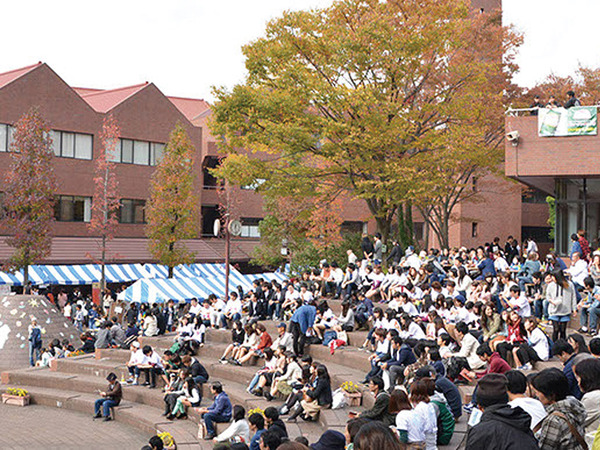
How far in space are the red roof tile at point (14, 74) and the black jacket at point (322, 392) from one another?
32.7 meters

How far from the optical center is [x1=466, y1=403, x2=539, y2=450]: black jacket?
446 centimetres

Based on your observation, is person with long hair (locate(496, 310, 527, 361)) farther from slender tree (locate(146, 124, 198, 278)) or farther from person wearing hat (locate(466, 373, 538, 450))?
slender tree (locate(146, 124, 198, 278))

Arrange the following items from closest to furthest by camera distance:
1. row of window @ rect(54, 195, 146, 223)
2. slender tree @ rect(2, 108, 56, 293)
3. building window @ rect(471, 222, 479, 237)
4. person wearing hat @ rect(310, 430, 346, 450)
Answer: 1. person wearing hat @ rect(310, 430, 346, 450)
2. slender tree @ rect(2, 108, 56, 293)
3. row of window @ rect(54, 195, 146, 223)
4. building window @ rect(471, 222, 479, 237)

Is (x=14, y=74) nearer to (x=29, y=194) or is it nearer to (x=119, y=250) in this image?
(x=119, y=250)

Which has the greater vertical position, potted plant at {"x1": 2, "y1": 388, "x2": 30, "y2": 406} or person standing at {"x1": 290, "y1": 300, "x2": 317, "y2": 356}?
person standing at {"x1": 290, "y1": 300, "x2": 317, "y2": 356}

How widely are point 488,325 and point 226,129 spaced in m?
13.8

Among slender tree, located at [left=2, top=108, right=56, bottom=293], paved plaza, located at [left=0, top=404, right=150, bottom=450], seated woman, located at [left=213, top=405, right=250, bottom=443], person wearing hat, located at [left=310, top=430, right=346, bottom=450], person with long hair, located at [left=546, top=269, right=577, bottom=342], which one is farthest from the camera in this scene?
slender tree, located at [left=2, top=108, right=56, bottom=293]

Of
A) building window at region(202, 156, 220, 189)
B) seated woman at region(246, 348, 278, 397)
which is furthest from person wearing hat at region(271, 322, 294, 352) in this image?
building window at region(202, 156, 220, 189)

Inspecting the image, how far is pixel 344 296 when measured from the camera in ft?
71.0

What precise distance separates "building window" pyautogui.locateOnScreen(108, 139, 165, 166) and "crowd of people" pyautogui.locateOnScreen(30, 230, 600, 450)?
19.6 m

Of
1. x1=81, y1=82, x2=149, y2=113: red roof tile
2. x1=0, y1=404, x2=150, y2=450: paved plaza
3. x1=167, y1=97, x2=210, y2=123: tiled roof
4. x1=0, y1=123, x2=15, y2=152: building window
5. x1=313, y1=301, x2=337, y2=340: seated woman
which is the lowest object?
x1=0, y1=404, x2=150, y2=450: paved plaza

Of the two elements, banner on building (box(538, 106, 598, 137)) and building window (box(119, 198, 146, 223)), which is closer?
banner on building (box(538, 106, 598, 137))

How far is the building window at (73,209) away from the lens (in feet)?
130

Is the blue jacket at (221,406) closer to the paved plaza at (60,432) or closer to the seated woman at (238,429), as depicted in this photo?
the seated woman at (238,429)
